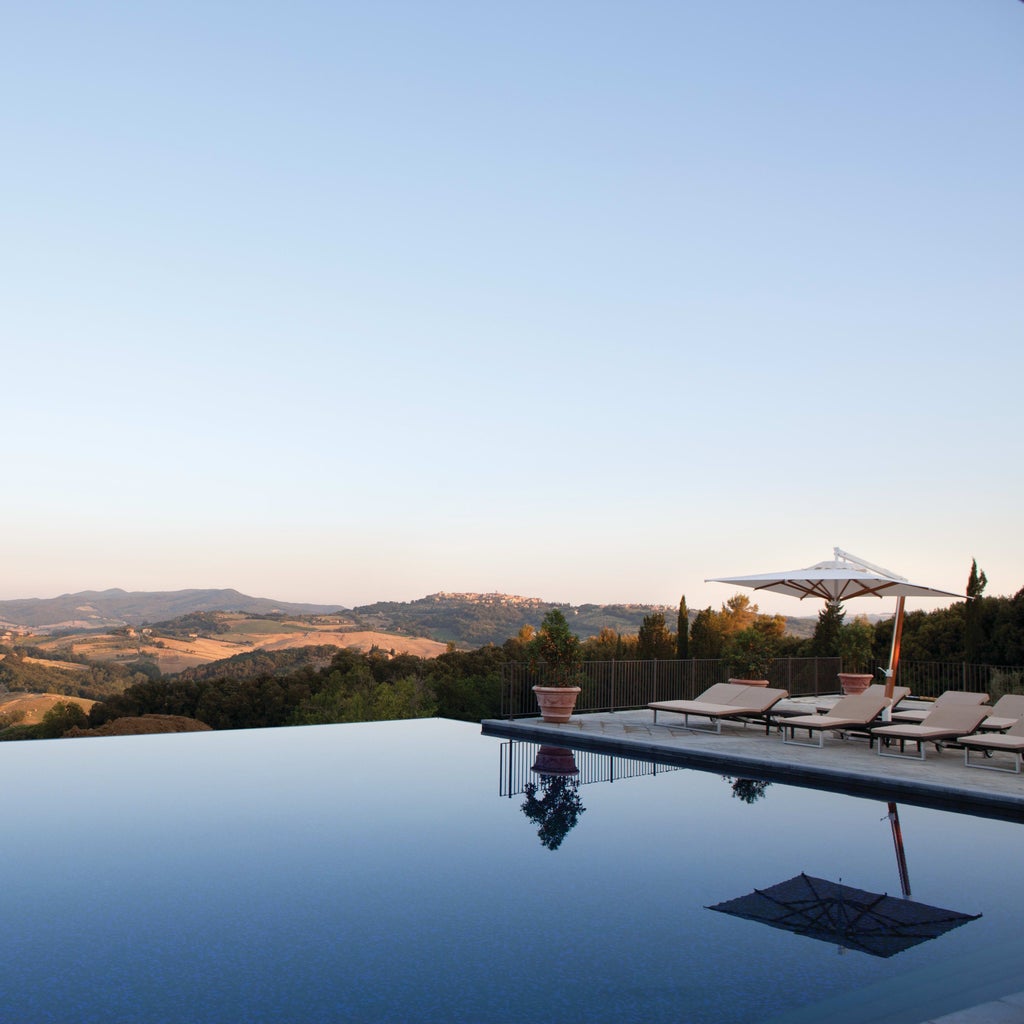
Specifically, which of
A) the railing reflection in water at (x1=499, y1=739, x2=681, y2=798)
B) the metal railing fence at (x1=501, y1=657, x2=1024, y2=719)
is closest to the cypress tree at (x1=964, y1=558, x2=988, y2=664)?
the metal railing fence at (x1=501, y1=657, x2=1024, y2=719)

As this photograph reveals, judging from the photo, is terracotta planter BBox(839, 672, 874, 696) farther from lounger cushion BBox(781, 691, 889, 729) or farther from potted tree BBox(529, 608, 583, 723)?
potted tree BBox(529, 608, 583, 723)

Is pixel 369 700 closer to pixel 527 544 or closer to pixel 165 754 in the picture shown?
pixel 527 544

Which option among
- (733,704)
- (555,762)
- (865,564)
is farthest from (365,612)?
(555,762)

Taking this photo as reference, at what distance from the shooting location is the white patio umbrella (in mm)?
13138

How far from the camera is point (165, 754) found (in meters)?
12.0

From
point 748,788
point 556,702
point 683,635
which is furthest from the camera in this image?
point 683,635

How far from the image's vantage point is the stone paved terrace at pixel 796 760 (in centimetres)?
863

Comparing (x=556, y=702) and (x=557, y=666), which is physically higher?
(x=557, y=666)

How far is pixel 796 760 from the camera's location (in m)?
10.2

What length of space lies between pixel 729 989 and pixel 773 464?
21056mm

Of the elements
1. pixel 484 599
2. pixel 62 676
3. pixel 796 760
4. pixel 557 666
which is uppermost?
pixel 484 599

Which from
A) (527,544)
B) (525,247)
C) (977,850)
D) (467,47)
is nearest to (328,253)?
(525,247)

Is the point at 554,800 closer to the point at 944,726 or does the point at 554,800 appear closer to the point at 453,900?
the point at 453,900

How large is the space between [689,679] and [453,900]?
11952 millimetres
